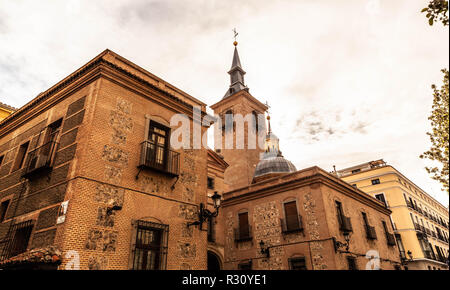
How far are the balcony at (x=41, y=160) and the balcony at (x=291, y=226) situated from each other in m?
14.1

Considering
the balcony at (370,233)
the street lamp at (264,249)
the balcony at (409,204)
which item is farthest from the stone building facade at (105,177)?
the balcony at (409,204)

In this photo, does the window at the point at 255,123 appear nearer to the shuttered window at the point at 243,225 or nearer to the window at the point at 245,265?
the shuttered window at the point at 243,225

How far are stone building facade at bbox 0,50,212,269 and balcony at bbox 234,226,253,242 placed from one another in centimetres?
1028

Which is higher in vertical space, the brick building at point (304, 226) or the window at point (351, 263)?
the brick building at point (304, 226)

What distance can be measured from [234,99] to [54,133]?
28.5 m

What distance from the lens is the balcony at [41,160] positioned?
9.23 metres

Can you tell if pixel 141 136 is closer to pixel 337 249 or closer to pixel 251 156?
pixel 337 249

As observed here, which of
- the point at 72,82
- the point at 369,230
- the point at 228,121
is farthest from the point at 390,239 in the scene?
the point at 72,82

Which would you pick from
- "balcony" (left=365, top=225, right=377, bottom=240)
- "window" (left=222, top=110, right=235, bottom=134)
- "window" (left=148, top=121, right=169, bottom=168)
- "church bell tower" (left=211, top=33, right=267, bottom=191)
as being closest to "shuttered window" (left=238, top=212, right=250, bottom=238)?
"balcony" (left=365, top=225, right=377, bottom=240)

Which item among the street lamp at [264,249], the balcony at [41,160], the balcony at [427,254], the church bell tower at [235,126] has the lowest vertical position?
the street lamp at [264,249]

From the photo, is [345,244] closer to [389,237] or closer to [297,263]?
[297,263]
